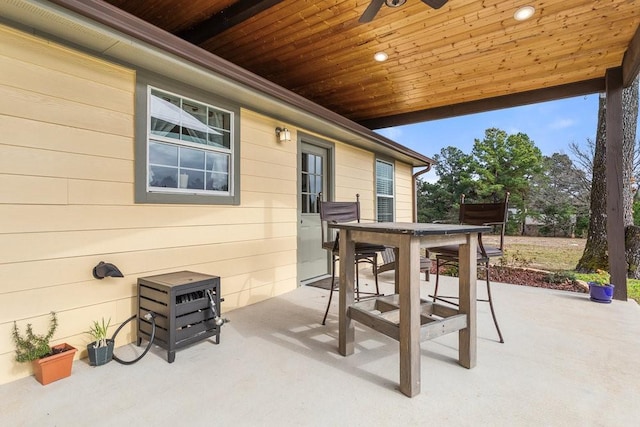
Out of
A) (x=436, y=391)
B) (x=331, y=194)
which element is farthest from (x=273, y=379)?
(x=331, y=194)

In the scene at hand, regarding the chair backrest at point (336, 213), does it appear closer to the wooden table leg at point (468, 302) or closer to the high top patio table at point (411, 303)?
the high top patio table at point (411, 303)

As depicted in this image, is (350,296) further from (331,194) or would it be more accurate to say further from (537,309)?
(331,194)

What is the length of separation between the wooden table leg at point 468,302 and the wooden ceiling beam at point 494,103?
11.7ft

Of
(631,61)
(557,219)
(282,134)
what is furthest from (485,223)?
(557,219)

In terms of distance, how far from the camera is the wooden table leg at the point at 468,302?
6.67 ft

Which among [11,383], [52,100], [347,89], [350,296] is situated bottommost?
[11,383]

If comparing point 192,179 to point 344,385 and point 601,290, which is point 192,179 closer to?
point 344,385

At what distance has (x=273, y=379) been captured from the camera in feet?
6.28

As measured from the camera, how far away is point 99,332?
215cm

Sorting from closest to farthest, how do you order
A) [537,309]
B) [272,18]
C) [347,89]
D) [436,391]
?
[436,391], [272,18], [537,309], [347,89]

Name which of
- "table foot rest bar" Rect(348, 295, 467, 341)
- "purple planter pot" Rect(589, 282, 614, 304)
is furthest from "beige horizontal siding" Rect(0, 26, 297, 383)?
"purple planter pot" Rect(589, 282, 614, 304)

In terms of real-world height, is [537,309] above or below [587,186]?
below

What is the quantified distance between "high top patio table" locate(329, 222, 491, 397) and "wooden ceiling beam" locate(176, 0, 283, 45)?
2.17m

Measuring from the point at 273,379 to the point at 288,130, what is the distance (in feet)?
9.68
